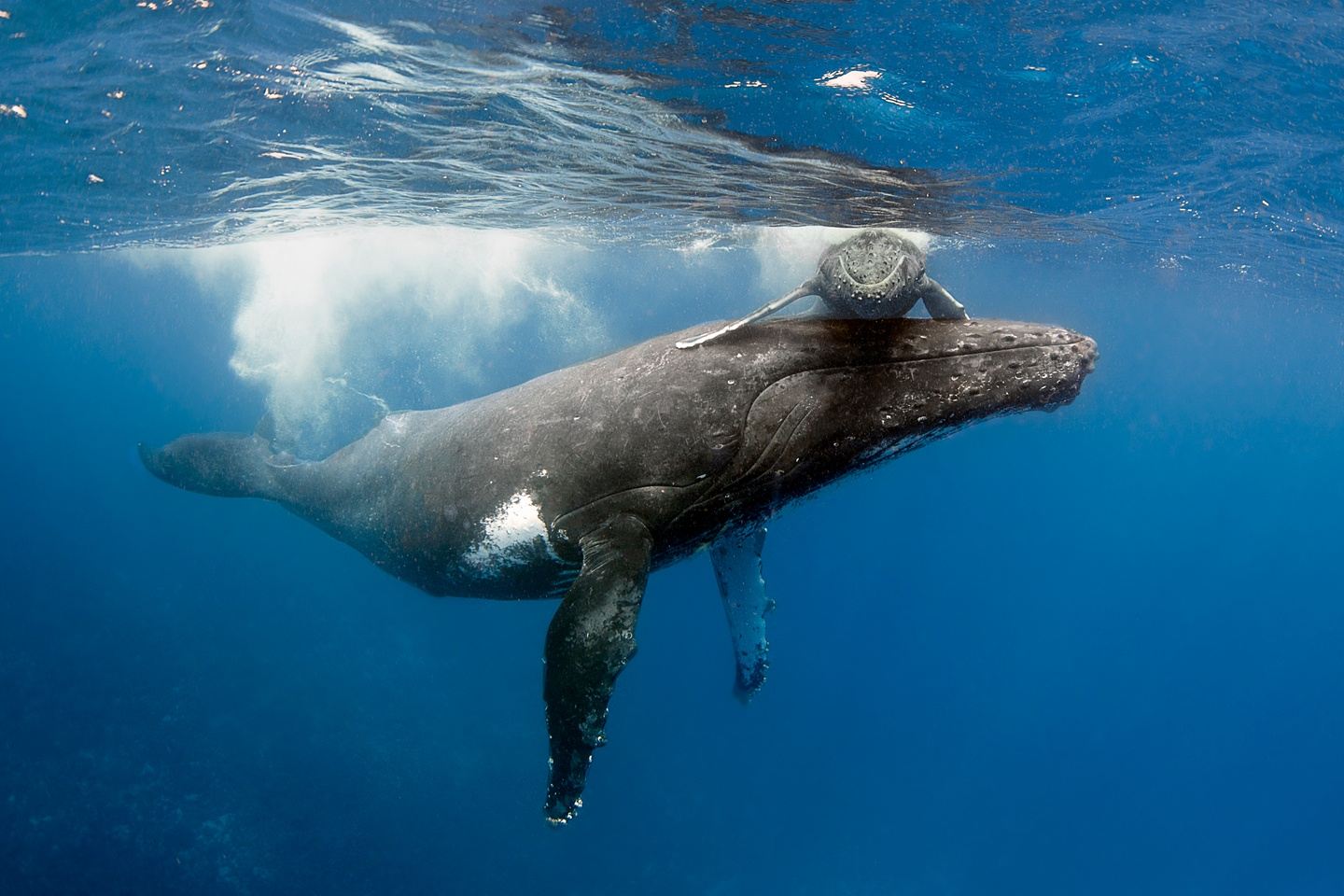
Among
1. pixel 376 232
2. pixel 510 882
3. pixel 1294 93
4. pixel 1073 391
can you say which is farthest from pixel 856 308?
pixel 376 232

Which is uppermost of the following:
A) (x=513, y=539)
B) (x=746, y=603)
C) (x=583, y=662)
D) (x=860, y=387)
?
(x=860, y=387)

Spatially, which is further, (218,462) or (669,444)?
(218,462)

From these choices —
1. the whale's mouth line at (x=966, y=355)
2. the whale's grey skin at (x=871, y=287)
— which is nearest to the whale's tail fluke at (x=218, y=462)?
the whale's grey skin at (x=871, y=287)

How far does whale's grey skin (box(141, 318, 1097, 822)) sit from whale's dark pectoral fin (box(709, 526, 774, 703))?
210 centimetres

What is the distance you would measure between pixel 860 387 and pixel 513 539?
2.81 m

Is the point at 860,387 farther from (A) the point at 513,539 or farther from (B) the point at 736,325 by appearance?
(A) the point at 513,539

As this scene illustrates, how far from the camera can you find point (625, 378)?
5.09 metres

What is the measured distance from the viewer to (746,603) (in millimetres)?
8031

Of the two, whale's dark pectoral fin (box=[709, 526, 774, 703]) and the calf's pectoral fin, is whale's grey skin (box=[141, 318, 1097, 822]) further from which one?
whale's dark pectoral fin (box=[709, 526, 774, 703])

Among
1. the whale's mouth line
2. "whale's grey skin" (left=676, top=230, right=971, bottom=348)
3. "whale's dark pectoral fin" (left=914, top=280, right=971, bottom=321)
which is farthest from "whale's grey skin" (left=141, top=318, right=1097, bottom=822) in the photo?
"whale's dark pectoral fin" (left=914, top=280, right=971, bottom=321)

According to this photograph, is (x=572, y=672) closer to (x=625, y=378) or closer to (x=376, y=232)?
(x=625, y=378)

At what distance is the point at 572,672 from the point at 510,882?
19420 mm

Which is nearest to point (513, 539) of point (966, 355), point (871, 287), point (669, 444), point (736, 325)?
point (669, 444)

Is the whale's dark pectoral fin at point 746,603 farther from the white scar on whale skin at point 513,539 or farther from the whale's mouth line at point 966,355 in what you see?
the whale's mouth line at point 966,355
